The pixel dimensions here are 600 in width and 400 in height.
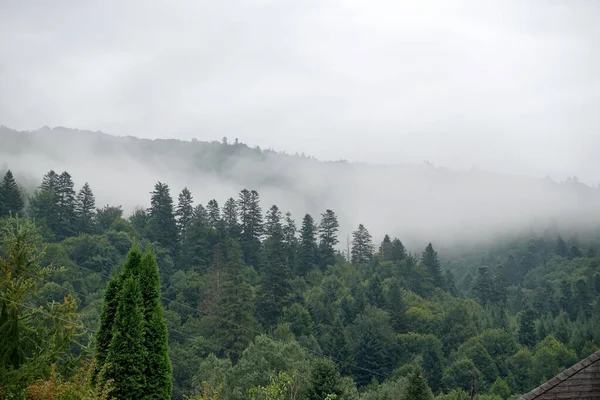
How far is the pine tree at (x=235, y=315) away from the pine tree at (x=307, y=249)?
65.8 feet

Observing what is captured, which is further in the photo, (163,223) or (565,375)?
(163,223)

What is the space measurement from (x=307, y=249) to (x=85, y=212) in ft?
97.5

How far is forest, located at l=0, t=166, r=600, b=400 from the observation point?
2131cm

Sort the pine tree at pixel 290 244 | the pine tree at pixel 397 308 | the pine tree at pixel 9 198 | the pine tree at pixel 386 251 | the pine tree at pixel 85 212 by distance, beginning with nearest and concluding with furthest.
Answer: the pine tree at pixel 9 198 → the pine tree at pixel 397 308 → the pine tree at pixel 85 212 → the pine tree at pixel 290 244 → the pine tree at pixel 386 251

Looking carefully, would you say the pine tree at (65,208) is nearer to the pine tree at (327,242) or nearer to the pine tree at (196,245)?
the pine tree at (196,245)

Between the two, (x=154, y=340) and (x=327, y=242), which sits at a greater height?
(x=154, y=340)

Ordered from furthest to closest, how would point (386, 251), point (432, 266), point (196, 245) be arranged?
1. point (386, 251)
2. point (432, 266)
3. point (196, 245)

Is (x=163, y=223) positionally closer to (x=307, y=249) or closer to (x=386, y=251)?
(x=307, y=249)

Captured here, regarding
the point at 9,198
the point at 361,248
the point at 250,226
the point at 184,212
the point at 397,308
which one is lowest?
the point at 397,308

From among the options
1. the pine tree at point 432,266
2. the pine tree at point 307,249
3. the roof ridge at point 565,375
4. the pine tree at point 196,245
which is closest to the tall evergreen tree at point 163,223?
the pine tree at point 196,245

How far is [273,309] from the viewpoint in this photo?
66.1 metres

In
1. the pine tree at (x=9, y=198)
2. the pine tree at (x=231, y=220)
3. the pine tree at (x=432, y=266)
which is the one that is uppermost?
the pine tree at (x=9, y=198)

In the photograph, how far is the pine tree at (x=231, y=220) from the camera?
85.7 m

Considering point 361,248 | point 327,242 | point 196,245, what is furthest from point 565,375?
point 361,248
